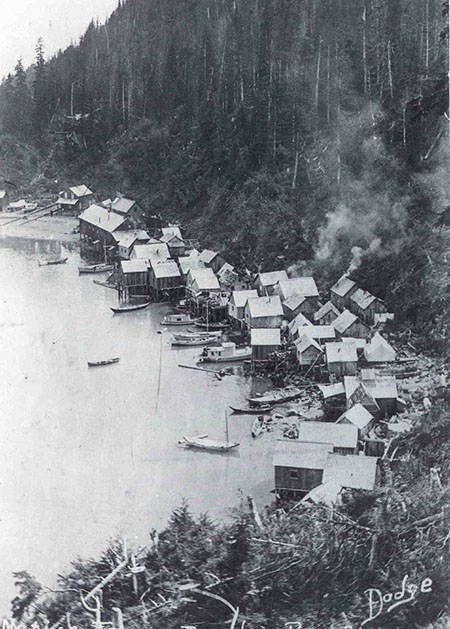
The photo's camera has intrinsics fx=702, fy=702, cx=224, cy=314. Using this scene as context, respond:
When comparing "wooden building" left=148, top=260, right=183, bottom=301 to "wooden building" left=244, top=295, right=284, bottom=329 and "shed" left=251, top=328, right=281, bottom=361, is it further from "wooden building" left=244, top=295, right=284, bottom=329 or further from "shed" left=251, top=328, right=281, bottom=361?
"shed" left=251, top=328, right=281, bottom=361

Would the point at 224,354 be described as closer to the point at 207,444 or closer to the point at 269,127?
the point at 207,444

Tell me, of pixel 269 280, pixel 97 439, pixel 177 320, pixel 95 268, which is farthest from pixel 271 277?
pixel 97 439

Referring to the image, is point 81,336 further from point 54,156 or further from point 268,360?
point 54,156

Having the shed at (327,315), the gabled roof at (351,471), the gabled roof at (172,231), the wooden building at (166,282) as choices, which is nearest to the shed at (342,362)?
the shed at (327,315)

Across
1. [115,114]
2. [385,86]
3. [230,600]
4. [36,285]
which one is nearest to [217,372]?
[36,285]

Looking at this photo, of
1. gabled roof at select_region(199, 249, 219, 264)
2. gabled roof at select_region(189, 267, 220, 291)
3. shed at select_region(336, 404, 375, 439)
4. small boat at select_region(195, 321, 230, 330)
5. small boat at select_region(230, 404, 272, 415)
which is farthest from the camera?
gabled roof at select_region(199, 249, 219, 264)

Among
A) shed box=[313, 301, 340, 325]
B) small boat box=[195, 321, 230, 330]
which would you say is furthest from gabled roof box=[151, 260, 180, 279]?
shed box=[313, 301, 340, 325]
